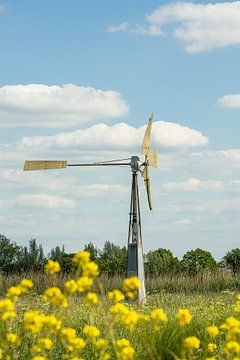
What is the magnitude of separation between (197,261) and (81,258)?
756 inches

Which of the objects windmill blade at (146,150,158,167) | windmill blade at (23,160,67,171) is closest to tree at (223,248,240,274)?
windmill blade at (146,150,158,167)

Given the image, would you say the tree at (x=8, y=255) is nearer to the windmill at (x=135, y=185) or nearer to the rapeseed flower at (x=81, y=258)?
the windmill at (x=135, y=185)

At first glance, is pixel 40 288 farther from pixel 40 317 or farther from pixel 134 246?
pixel 40 317

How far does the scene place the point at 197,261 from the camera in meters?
23.4

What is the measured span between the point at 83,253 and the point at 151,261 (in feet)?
64.7

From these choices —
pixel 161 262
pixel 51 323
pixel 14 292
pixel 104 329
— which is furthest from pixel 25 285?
pixel 161 262

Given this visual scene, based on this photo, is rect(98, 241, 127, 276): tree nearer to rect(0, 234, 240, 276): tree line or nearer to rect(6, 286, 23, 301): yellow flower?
rect(0, 234, 240, 276): tree line

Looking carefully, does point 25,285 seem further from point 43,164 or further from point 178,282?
point 178,282

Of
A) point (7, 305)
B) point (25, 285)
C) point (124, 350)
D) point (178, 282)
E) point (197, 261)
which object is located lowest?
point (124, 350)

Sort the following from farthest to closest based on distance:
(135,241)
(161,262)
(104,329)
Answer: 1. (161,262)
2. (135,241)
3. (104,329)

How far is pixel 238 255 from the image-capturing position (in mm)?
23781

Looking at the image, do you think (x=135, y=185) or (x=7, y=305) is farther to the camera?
(x=135, y=185)

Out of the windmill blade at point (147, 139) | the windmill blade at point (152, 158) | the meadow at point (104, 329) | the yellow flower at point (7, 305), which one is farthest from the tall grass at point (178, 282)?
the yellow flower at point (7, 305)

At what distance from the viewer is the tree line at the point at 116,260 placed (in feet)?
76.4
